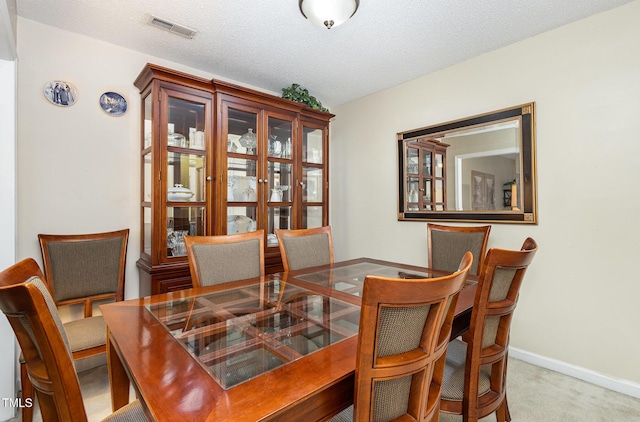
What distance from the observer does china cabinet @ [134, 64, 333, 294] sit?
2.26 meters

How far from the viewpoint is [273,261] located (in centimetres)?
286

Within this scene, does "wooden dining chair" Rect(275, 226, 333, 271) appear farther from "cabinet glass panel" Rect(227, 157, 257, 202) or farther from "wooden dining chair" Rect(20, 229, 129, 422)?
"wooden dining chair" Rect(20, 229, 129, 422)

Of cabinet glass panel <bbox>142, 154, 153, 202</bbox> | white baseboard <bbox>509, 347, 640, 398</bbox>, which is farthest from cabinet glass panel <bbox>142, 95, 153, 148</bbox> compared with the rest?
white baseboard <bbox>509, 347, 640, 398</bbox>

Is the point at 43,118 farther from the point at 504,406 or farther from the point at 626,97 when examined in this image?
the point at 626,97

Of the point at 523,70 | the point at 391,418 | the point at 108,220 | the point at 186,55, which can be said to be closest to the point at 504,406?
the point at 391,418

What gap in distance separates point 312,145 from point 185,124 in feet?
4.41

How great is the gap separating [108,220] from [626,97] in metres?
3.81

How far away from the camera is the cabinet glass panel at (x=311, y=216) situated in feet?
10.6

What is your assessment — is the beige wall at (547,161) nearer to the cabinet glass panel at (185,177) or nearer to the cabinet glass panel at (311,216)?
the cabinet glass panel at (185,177)

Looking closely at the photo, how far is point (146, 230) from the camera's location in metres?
2.41

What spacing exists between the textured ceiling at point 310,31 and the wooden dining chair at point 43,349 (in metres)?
1.96

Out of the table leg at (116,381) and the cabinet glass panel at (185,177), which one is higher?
the cabinet glass panel at (185,177)

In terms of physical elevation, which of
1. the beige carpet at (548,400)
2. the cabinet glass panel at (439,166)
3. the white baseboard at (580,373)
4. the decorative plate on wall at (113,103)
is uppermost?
the decorative plate on wall at (113,103)

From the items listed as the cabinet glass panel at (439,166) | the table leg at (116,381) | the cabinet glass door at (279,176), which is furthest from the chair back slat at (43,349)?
the cabinet glass panel at (439,166)
